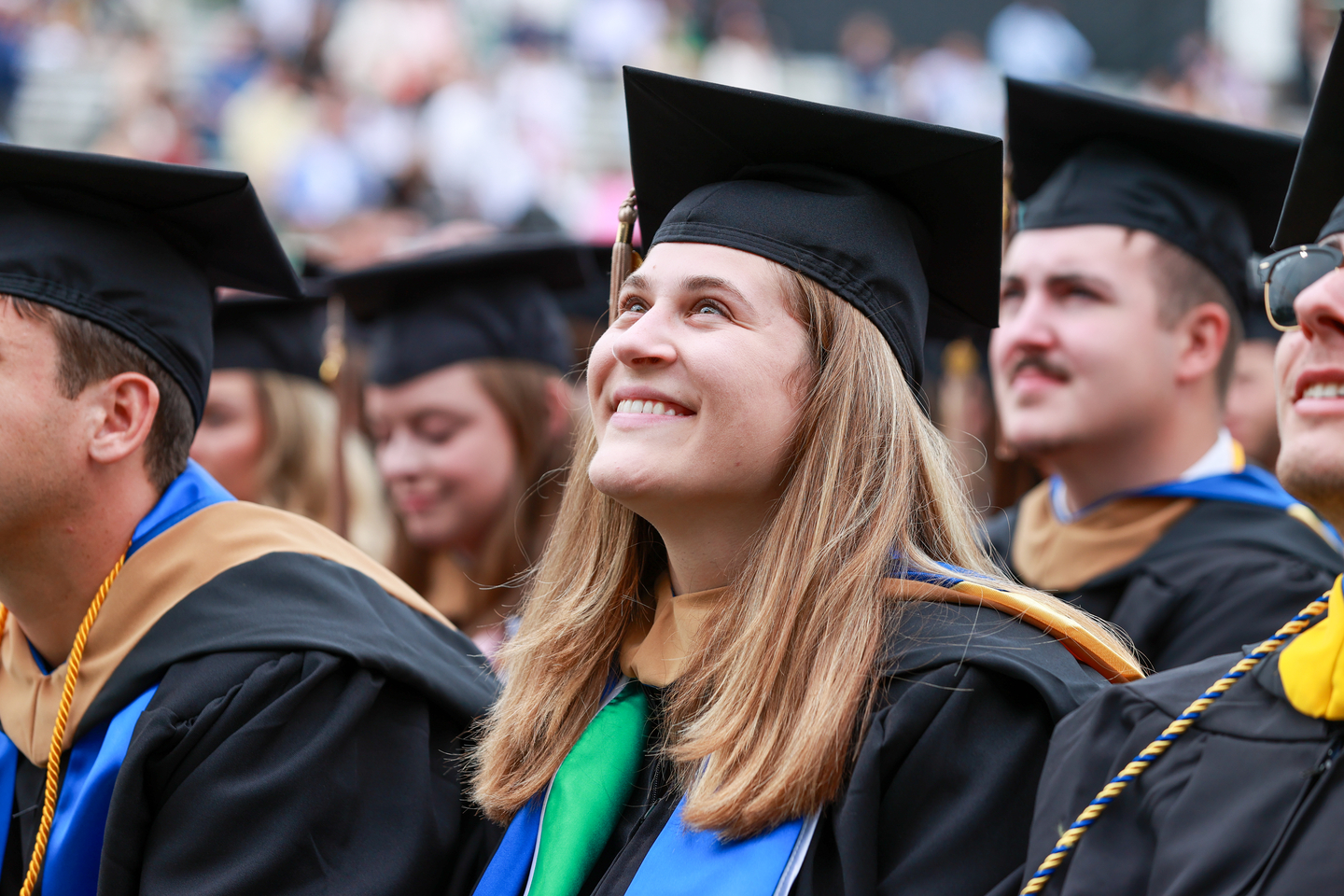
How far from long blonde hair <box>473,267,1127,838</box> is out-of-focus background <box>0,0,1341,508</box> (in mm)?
7280

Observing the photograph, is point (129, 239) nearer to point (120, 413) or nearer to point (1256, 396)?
point (120, 413)

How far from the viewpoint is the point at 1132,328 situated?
3496 millimetres

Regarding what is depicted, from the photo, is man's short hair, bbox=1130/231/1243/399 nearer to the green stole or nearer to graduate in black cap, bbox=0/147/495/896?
the green stole

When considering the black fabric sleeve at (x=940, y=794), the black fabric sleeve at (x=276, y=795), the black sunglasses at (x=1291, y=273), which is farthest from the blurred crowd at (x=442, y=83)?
the black sunglasses at (x=1291, y=273)

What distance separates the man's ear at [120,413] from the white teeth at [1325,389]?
2.17 m

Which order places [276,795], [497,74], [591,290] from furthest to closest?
[497,74], [591,290], [276,795]

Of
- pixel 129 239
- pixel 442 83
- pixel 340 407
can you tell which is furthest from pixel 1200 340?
pixel 442 83

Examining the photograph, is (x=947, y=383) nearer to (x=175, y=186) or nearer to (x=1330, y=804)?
(x=175, y=186)

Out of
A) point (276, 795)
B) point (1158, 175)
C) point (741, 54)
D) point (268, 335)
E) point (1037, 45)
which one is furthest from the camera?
point (1037, 45)

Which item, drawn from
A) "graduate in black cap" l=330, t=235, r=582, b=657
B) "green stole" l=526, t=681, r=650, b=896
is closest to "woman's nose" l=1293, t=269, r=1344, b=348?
"green stole" l=526, t=681, r=650, b=896

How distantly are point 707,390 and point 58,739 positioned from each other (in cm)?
146

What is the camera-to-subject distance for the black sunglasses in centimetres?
184

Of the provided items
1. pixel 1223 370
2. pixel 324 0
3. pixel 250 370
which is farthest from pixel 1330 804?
pixel 324 0

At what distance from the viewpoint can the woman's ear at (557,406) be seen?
4.68 metres
